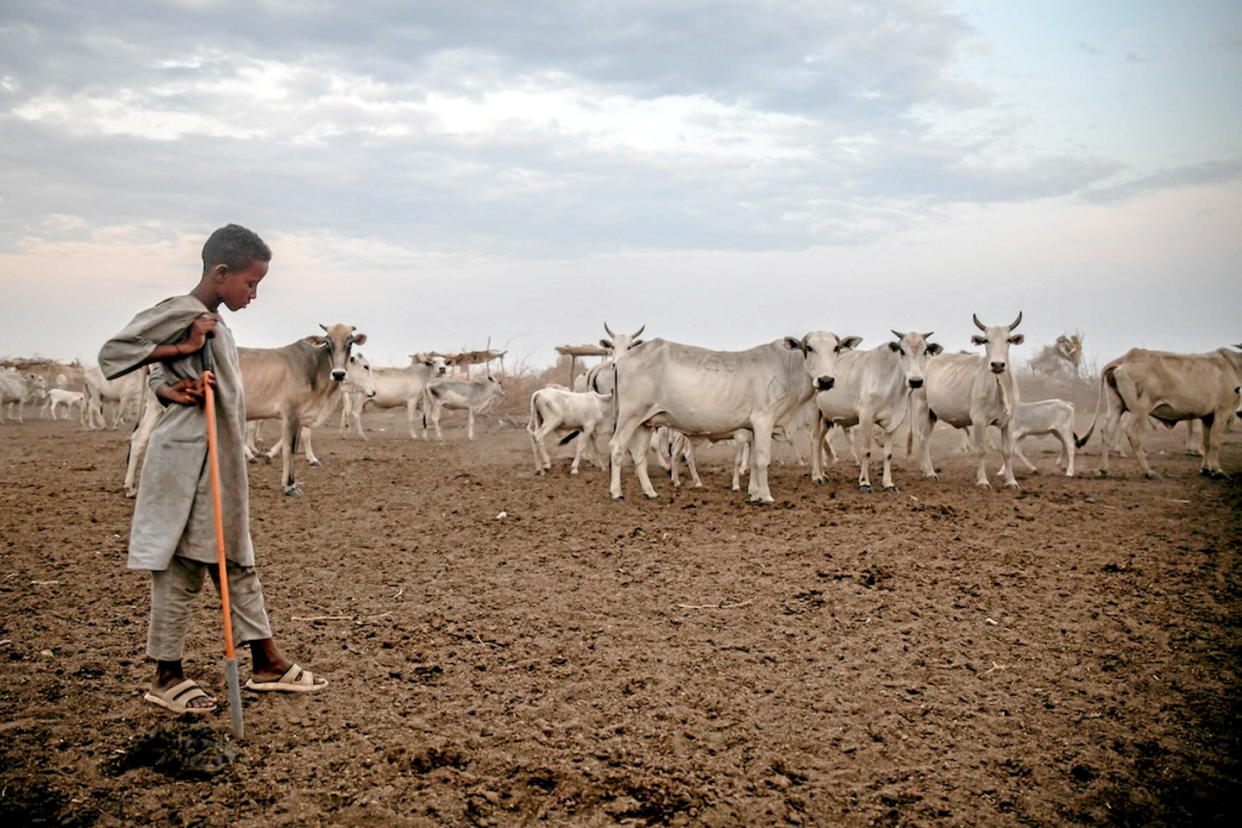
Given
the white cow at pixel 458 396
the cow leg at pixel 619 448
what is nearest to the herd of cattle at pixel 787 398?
the cow leg at pixel 619 448

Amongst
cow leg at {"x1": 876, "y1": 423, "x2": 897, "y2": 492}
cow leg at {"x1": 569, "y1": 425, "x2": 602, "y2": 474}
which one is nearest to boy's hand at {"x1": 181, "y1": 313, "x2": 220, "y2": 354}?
cow leg at {"x1": 876, "y1": 423, "x2": 897, "y2": 492}

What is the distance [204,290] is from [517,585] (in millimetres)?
3535

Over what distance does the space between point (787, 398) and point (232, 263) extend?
859 centimetres

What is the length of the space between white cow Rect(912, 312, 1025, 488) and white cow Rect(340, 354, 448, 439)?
40.8ft

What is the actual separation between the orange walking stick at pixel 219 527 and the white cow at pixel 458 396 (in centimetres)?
1746

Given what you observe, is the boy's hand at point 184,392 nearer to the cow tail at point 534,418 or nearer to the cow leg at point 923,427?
the cow tail at point 534,418

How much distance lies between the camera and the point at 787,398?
11.8 meters

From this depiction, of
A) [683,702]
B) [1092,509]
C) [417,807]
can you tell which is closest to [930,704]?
[683,702]

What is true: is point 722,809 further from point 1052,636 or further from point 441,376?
point 441,376

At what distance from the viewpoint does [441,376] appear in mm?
23766

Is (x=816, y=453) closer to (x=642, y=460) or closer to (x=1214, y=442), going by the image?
(x=642, y=460)

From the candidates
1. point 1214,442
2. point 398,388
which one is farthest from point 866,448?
point 398,388

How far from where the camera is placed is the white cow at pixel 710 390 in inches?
452

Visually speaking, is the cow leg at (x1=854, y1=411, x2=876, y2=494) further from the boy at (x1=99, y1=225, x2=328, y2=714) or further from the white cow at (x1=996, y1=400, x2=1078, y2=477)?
the boy at (x1=99, y1=225, x2=328, y2=714)
